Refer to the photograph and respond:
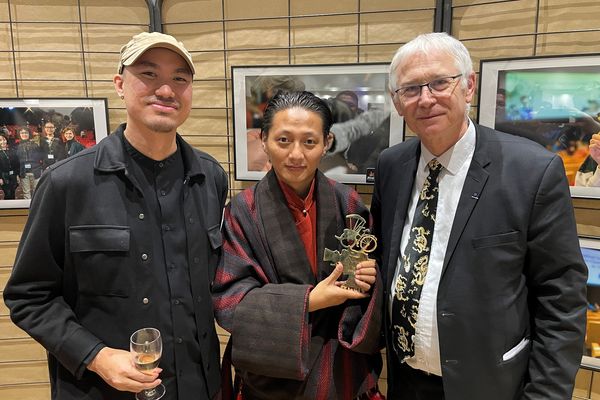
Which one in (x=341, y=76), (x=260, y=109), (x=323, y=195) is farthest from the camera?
(x=260, y=109)

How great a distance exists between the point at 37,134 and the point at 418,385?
2217mm

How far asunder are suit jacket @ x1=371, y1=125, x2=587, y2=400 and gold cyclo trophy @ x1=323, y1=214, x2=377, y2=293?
0.26 metres

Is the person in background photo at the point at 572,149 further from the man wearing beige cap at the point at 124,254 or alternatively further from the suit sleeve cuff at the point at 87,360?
the suit sleeve cuff at the point at 87,360

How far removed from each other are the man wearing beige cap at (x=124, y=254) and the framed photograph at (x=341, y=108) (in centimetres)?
87

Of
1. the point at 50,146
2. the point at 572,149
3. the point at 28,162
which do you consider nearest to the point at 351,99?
the point at 572,149

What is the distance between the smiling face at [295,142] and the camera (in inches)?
53.2

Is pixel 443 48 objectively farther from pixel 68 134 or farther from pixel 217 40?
pixel 68 134

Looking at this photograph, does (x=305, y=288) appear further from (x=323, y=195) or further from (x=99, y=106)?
(x=99, y=106)

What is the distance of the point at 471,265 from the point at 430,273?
0.13 m

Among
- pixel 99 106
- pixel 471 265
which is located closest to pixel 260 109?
pixel 99 106

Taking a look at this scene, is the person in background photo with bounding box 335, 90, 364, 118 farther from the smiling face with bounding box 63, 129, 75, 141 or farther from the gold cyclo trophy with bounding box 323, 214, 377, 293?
the smiling face with bounding box 63, 129, 75, 141

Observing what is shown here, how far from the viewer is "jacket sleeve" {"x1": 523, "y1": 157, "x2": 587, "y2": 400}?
3.62 feet

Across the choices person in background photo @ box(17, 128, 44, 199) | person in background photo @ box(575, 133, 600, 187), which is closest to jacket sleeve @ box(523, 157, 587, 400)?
person in background photo @ box(575, 133, 600, 187)

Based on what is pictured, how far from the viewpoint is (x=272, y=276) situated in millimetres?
1369
